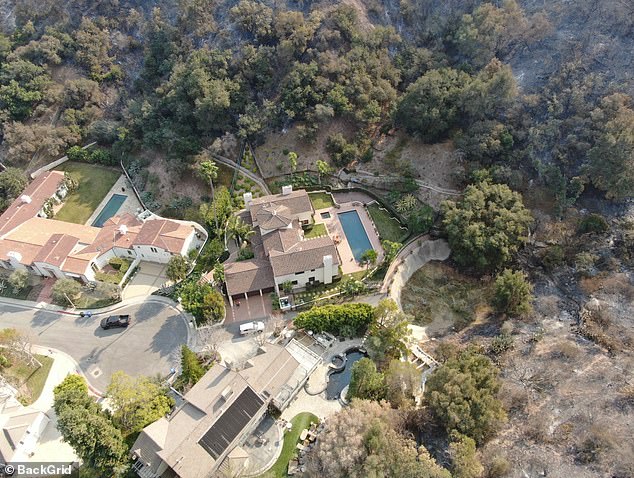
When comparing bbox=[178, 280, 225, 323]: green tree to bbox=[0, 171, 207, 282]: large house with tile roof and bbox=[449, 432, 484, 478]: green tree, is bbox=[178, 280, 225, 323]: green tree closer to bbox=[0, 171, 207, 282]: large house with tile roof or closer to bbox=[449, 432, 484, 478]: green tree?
bbox=[0, 171, 207, 282]: large house with tile roof

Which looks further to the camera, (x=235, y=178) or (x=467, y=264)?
(x=235, y=178)

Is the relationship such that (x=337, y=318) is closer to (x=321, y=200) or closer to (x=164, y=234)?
(x=321, y=200)

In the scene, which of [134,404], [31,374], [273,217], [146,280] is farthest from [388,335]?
[31,374]

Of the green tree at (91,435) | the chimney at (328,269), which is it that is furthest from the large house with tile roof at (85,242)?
the green tree at (91,435)

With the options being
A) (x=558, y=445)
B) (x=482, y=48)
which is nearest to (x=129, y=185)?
(x=482, y=48)

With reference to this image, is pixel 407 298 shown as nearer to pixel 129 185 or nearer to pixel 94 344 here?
pixel 94 344
